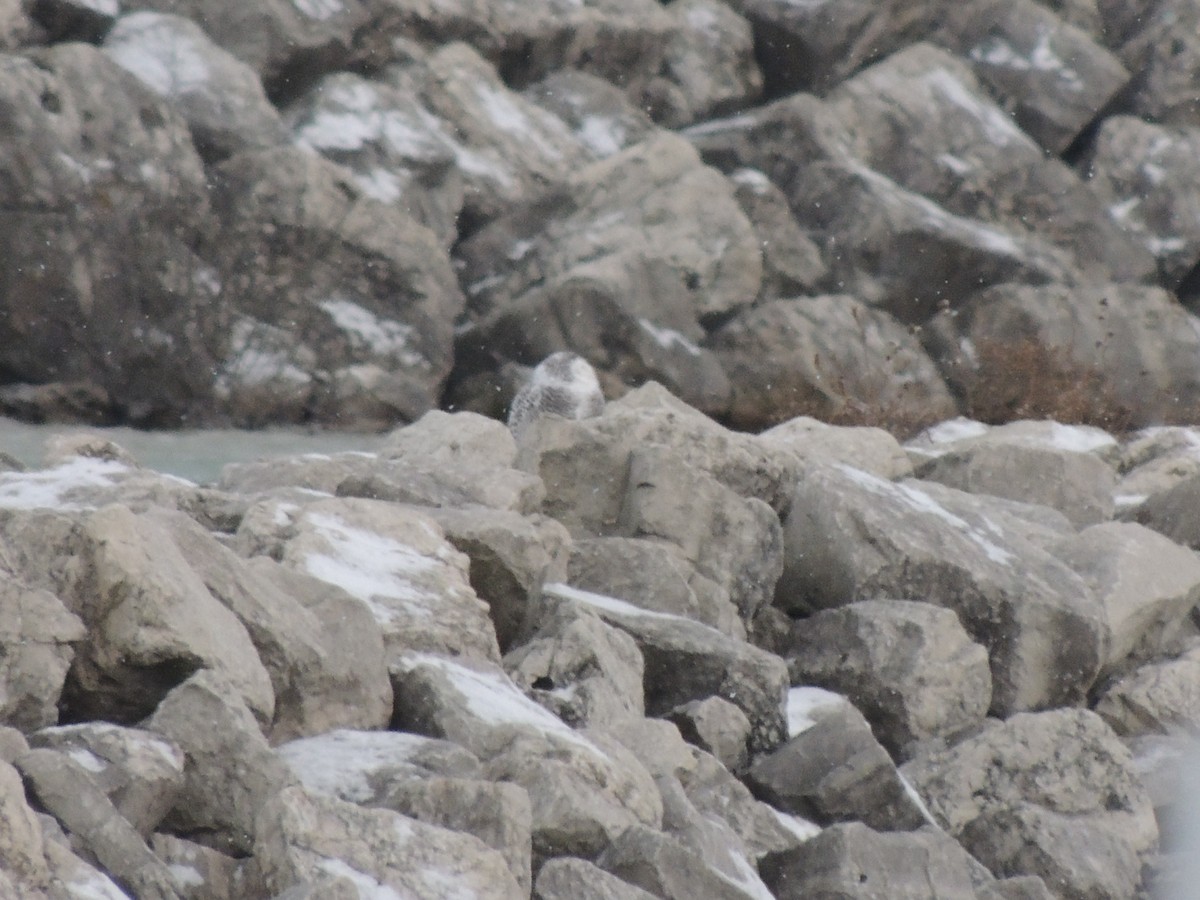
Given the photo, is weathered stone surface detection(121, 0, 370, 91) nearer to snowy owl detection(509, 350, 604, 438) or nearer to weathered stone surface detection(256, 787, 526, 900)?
snowy owl detection(509, 350, 604, 438)

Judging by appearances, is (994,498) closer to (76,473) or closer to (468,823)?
(76,473)

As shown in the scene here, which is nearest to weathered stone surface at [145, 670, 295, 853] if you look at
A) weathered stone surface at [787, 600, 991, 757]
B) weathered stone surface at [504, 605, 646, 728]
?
weathered stone surface at [504, 605, 646, 728]

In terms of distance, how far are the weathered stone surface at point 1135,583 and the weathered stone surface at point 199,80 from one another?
7.77m

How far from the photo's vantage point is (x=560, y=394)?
9.38m

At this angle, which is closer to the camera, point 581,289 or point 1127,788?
point 1127,788

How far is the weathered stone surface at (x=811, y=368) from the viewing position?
13.1 metres

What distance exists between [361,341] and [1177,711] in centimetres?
775

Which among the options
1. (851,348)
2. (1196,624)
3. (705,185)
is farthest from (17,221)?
(1196,624)

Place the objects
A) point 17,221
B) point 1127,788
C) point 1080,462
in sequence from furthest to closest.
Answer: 1. point 17,221
2. point 1080,462
3. point 1127,788

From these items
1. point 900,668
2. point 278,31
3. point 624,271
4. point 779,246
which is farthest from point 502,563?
point 779,246

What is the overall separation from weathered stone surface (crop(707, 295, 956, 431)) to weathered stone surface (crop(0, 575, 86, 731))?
32.9 ft

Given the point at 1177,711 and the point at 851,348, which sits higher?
the point at 1177,711

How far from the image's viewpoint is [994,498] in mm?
6914

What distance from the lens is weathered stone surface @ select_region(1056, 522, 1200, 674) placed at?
591 cm
